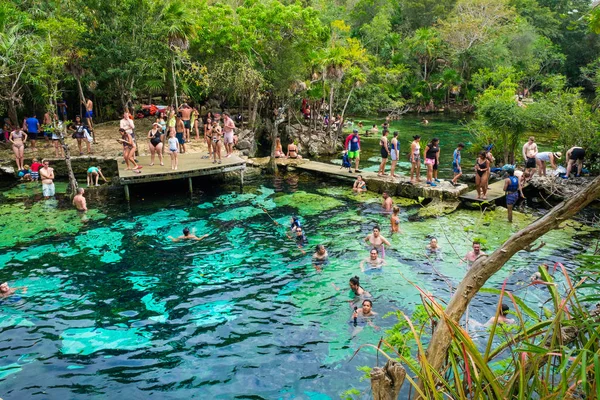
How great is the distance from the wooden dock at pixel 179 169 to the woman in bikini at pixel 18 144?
4.24 meters

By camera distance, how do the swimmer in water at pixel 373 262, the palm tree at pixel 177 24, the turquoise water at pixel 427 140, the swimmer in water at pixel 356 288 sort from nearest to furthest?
the swimmer in water at pixel 356 288 → the swimmer in water at pixel 373 262 → the palm tree at pixel 177 24 → the turquoise water at pixel 427 140

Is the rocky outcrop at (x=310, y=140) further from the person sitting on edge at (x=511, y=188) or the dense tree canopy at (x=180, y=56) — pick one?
the person sitting on edge at (x=511, y=188)

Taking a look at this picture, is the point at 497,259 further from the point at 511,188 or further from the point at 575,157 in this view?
the point at 575,157

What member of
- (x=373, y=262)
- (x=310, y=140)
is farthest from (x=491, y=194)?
(x=310, y=140)

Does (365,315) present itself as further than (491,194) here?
No

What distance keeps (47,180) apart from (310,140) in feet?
49.6

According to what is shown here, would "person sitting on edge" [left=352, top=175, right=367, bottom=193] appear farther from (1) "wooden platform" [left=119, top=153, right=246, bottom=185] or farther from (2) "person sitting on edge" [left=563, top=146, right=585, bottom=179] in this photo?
(2) "person sitting on edge" [left=563, top=146, right=585, bottom=179]

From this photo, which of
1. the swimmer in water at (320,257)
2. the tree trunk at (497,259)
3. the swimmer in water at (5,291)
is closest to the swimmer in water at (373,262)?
the swimmer in water at (320,257)

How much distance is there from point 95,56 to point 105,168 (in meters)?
4.83

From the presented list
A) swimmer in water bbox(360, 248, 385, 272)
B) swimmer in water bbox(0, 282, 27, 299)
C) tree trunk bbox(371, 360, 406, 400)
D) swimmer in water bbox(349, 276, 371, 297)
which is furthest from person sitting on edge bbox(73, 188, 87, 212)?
tree trunk bbox(371, 360, 406, 400)

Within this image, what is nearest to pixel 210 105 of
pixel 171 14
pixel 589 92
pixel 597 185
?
pixel 171 14

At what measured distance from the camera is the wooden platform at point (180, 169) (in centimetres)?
1766

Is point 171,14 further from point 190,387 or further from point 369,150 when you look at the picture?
point 190,387

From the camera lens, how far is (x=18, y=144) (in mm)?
19938
